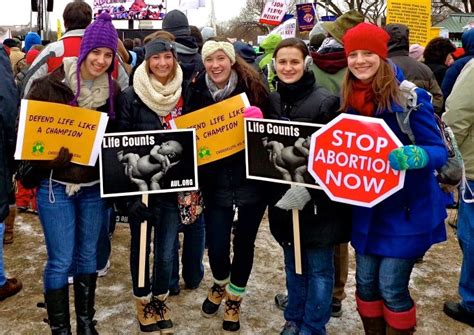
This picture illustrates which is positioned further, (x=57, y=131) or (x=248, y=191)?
(x=248, y=191)

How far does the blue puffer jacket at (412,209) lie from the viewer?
260cm

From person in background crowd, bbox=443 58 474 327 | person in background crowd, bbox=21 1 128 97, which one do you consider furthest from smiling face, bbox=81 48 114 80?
person in background crowd, bbox=443 58 474 327

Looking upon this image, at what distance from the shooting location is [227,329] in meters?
3.55

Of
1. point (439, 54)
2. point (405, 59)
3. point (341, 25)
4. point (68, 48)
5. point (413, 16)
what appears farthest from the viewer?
point (413, 16)

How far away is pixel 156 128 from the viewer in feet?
10.4

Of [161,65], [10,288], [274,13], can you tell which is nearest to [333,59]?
[161,65]

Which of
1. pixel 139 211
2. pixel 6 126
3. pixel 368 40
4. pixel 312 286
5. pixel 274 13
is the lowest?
pixel 312 286

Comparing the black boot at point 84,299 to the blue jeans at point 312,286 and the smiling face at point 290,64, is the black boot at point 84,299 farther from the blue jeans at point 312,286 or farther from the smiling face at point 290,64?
the smiling face at point 290,64

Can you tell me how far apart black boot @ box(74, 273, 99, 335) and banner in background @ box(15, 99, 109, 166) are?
32.9 inches

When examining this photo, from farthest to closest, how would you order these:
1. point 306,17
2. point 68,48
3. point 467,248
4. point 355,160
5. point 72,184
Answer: point 306,17 < point 467,248 < point 68,48 < point 72,184 < point 355,160

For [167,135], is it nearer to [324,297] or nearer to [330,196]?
[330,196]

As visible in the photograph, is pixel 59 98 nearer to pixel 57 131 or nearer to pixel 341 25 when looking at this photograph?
pixel 57 131

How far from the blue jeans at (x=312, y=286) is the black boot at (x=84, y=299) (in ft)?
4.41

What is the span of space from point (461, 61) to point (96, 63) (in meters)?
3.64
